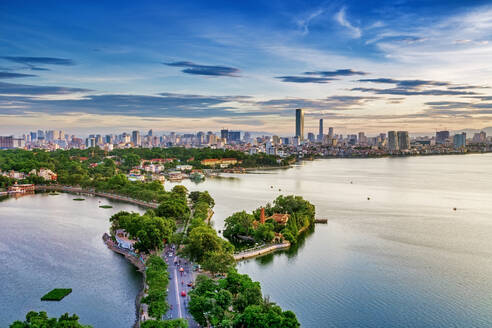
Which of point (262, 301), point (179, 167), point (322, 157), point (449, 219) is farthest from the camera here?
point (322, 157)

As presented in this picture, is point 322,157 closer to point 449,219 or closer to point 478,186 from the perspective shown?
point 478,186

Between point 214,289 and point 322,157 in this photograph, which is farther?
point 322,157

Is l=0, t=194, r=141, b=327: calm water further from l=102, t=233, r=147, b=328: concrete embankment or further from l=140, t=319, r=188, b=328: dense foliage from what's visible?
l=140, t=319, r=188, b=328: dense foliage

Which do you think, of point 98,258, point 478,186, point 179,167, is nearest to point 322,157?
point 179,167

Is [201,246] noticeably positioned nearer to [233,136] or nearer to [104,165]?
[104,165]

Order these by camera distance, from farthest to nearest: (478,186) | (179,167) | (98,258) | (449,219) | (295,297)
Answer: (179,167), (478,186), (449,219), (98,258), (295,297)

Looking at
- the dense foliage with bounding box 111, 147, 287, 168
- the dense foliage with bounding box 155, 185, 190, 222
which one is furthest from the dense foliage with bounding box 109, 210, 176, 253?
the dense foliage with bounding box 111, 147, 287, 168

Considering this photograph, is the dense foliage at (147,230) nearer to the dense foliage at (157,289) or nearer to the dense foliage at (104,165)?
the dense foliage at (157,289)
